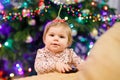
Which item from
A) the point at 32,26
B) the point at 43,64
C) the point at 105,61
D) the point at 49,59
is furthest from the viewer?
the point at 32,26

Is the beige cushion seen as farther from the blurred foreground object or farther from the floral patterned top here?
the floral patterned top

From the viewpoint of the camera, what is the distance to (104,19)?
263 cm

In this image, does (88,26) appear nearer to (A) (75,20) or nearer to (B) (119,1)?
(A) (75,20)

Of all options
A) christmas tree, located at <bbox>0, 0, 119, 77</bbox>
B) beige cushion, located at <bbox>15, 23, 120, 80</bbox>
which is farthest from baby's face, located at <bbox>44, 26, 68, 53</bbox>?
beige cushion, located at <bbox>15, 23, 120, 80</bbox>

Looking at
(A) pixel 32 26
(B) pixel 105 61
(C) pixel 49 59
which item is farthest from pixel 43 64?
(B) pixel 105 61

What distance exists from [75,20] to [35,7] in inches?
13.8

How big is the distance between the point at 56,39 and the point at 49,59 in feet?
0.40

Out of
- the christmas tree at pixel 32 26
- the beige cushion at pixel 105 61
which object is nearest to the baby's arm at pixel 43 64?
the christmas tree at pixel 32 26

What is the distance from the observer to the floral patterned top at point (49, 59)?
1585 millimetres

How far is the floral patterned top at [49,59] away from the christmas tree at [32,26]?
664 millimetres

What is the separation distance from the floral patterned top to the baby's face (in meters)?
0.03

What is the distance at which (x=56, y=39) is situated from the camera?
1726mm

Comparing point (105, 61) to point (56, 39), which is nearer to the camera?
point (105, 61)

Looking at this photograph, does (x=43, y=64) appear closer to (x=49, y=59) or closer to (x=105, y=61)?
(x=49, y=59)
